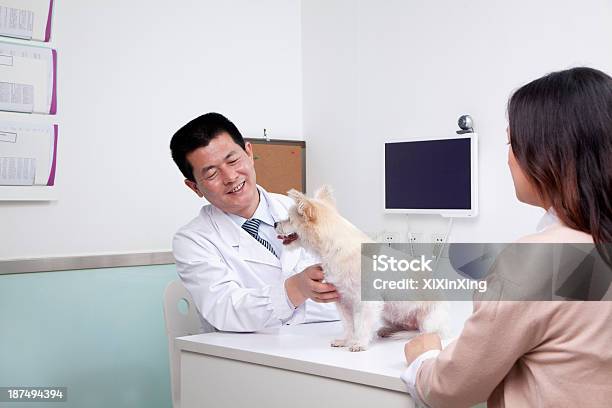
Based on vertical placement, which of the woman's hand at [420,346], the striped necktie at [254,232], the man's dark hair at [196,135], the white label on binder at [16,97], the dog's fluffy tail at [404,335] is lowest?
the dog's fluffy tail at [404,335]

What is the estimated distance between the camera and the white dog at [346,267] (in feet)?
4.79

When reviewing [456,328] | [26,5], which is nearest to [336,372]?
[456,328]

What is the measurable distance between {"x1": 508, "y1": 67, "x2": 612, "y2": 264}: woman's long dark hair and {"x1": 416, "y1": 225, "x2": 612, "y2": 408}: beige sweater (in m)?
0.04

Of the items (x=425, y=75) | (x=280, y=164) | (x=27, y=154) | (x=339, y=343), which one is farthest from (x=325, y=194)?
(x=280, y=164)

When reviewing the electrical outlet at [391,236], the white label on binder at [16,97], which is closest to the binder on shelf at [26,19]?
the white label on binder at [16,97]

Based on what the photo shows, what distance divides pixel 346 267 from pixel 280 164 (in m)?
1.95

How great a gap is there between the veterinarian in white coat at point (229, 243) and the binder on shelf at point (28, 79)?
79 cm

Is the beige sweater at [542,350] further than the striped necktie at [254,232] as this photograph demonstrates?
No

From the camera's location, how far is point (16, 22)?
7.94ft

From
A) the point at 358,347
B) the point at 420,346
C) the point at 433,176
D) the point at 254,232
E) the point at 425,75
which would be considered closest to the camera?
the point at 420,346

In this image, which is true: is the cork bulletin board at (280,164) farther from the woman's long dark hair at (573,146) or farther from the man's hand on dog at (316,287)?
the woman's long dark hair at (573,146)

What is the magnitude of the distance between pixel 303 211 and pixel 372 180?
1830mm

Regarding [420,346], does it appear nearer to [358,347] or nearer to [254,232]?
[358,347]

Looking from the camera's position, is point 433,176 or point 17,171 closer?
point 17,171
